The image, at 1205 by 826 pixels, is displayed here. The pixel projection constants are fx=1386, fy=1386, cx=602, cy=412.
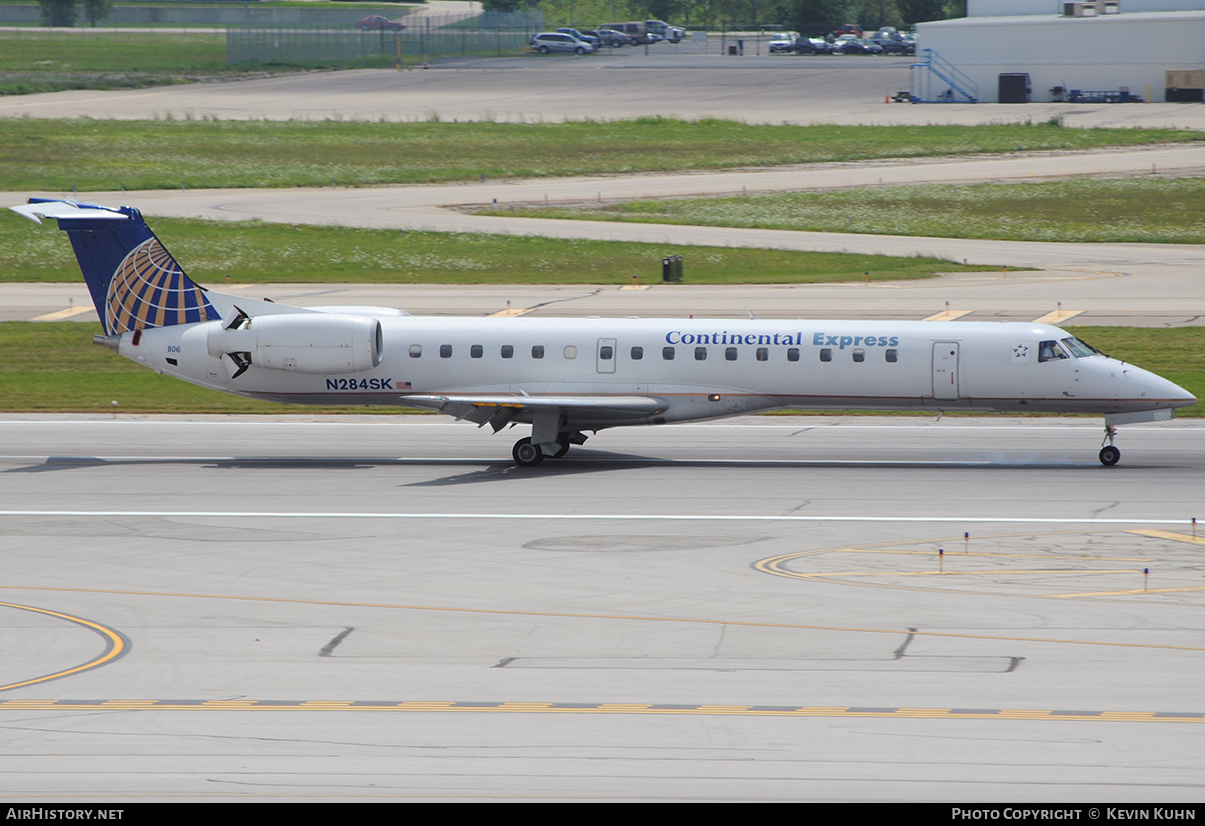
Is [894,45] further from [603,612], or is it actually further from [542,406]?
[603,612]

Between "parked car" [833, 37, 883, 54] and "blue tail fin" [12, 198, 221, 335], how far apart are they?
4907 inches

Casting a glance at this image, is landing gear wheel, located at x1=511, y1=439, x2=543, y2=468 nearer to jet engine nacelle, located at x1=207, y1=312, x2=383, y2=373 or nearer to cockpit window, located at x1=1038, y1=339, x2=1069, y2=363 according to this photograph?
jet engine nacelle, located at x1=207, y1=312, x2=383, y2=373

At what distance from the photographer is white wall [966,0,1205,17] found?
337 ft

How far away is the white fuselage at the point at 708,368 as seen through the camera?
2877 centimetres

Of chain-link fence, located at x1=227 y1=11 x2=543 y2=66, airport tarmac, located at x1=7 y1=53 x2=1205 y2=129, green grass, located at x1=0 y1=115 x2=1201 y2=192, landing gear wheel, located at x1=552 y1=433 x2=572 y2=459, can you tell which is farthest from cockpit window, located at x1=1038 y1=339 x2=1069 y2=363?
chain-link fence, located at x1=227 y1=11 x2=543 y2=66

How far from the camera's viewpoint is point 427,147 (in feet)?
292

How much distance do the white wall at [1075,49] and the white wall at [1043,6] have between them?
1708 millimetres

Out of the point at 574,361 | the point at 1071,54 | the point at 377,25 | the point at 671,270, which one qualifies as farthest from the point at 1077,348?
the point at 377,25

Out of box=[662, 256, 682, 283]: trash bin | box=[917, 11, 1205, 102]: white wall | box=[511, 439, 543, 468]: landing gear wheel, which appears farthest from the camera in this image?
box=[917, 11, 1205, 102]: white wall

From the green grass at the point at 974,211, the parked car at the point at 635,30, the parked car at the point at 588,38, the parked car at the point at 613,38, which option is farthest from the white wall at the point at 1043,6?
the parked car at the point at 635,30

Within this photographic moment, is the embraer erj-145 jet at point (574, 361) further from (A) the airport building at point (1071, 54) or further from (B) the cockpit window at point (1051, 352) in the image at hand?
(A) the airport building at point (1071, 54)

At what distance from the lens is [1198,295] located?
49844 millimetres

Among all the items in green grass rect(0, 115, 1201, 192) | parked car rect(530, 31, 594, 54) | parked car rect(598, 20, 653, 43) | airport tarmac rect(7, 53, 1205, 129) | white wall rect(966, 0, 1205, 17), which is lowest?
green grass rect(0, 115, 1201, 192)
